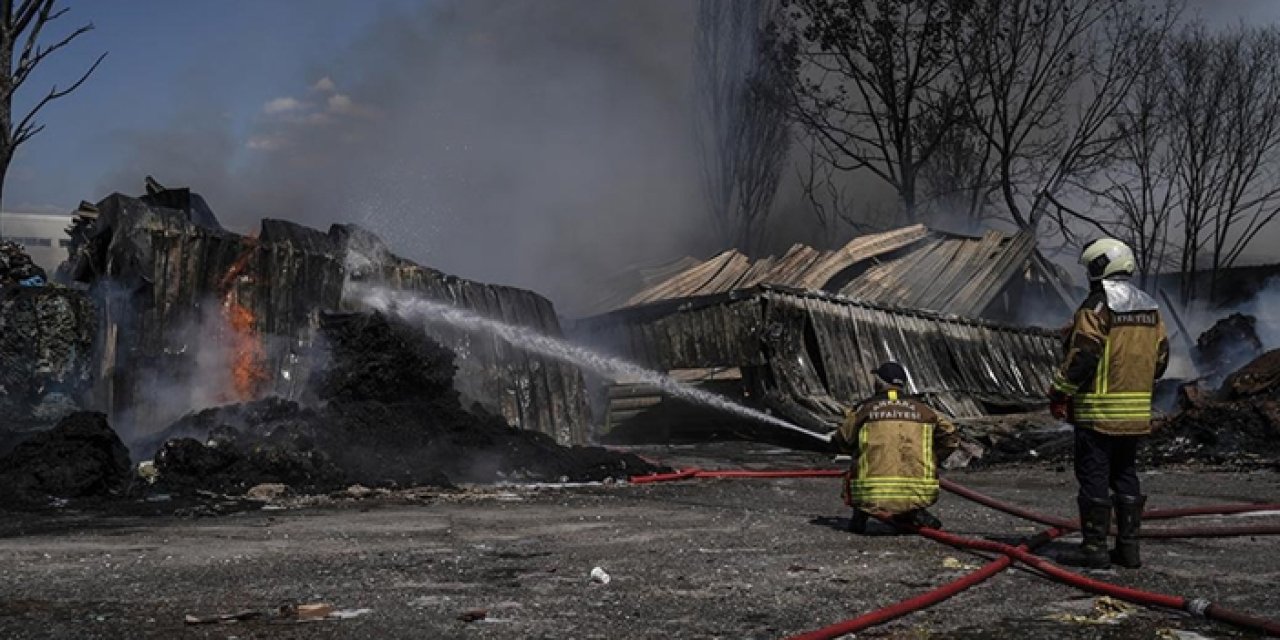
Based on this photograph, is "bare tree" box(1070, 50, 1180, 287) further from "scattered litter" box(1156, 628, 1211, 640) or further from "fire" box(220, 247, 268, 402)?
"scattered litter" box(1156, 628, 1211, 640)

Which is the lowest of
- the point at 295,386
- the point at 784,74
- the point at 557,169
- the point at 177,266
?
the point at 295,386

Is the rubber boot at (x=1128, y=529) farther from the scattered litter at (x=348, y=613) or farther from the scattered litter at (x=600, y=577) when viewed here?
the scattered litter at (x=348, y=613)

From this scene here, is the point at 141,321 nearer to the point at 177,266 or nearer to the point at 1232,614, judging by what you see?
the point at 177,266

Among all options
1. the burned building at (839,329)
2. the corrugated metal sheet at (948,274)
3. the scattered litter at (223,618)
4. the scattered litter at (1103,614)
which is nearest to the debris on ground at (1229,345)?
the burned building at (839,329)

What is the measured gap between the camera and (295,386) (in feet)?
39.8

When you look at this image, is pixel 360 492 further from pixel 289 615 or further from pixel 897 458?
pixel 289 615

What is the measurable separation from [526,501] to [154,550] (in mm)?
3237

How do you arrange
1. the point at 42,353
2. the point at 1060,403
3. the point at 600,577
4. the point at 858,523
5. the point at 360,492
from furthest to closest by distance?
the point at 42,353 < the point at 360,492 < the point at 858,523 < the point at 1060,403 < the point at 600,577

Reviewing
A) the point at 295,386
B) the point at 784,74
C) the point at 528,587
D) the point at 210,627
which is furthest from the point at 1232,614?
the point at 784,74

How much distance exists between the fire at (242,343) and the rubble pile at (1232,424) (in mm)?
9293

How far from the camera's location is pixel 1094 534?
5984mm

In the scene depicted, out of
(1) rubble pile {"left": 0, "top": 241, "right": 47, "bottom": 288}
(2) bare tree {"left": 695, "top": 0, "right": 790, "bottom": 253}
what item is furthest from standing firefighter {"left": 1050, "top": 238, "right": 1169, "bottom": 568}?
(2) bare tree {"left": 695, "top": 0, "right": 790, "bottom": 253}

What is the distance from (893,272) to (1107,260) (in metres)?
14.1

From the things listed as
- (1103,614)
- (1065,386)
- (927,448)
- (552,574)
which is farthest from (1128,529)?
(552,574)
